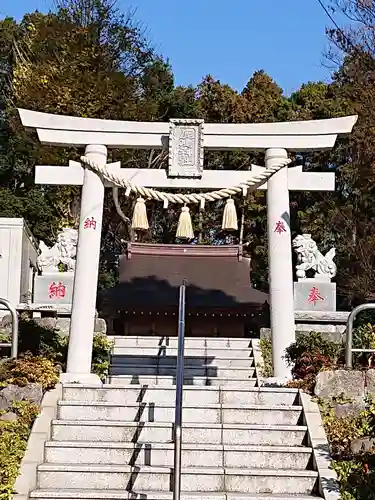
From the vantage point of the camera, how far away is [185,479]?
5.97 m

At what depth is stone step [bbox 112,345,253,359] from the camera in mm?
10977

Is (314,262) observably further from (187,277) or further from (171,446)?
(171,446)

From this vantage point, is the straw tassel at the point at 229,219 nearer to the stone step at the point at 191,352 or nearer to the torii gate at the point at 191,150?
the torii gate at the point at 191,150

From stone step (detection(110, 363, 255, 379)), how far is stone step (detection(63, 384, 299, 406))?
7.40 feet

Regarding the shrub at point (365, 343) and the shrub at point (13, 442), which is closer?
the shrub at point (13, 442)

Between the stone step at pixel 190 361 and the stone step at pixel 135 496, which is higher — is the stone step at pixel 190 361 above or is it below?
above

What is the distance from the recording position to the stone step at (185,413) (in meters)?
6.95

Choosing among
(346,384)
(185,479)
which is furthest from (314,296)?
(185,479)

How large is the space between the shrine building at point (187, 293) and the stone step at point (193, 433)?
736cm

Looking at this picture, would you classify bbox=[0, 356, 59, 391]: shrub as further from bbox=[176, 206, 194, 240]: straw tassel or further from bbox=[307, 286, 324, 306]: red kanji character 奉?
bbox=[307, 286, 324, 306]: red kanji character 奉

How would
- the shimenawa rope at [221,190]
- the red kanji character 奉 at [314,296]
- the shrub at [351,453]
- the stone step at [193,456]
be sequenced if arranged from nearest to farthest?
the shrub at [351,453], the stone step at [193,456], the shimenawa rope at [221,190], the red kanji character 奉 at [314,296]

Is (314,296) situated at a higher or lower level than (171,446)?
higher

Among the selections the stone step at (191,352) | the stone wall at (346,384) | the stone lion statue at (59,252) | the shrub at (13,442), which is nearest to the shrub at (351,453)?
the stone wall at (346,384)

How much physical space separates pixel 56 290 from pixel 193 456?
22.0 ft
